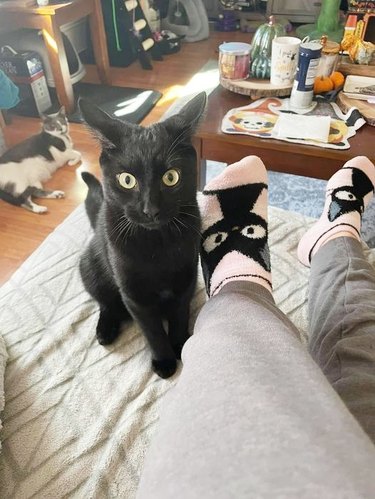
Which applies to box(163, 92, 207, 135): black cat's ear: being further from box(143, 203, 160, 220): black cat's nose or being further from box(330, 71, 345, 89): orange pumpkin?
box(330, 71, 345, 89): orange pumpkin

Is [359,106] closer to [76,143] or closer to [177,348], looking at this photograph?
[177,348]

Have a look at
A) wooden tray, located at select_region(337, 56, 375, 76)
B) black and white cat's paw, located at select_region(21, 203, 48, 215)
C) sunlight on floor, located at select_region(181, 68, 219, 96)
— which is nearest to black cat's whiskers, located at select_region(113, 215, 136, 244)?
black and white cat's paw, located at select_region(21, 203, 48, 215)

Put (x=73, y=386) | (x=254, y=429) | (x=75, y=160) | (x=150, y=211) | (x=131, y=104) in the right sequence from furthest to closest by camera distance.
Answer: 1. (x=131, y=104)
2. (x=75, y=160)
3. (x=73, y=386)
4. (x=150, y=211)
5. (x=254, y=429)

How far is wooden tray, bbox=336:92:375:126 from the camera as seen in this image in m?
1.10

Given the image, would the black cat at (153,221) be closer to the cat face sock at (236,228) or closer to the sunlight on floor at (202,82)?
the cat face sock at (236,228)

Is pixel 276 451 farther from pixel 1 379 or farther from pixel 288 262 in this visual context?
pixel 288 262

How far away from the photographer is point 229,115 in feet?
3.83

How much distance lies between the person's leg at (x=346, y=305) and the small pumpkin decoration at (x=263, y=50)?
50cm

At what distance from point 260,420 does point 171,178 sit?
1.42ft

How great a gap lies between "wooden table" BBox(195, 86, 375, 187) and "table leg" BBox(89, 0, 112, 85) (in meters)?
1.47

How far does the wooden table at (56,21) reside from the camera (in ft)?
6.02

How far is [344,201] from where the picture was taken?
0.94 metres

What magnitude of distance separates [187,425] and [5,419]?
0.52 m

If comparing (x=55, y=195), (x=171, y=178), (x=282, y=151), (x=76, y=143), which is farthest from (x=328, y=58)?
(x=76, y=143)
